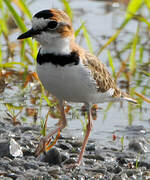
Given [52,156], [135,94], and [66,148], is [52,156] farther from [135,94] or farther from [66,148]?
[135,94]

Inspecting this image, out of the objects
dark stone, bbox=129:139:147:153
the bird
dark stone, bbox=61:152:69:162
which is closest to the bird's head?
the bird

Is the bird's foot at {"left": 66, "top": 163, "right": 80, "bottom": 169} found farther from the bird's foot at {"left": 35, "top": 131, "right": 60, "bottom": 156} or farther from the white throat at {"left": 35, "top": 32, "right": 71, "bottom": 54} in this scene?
the white throat at {"left": 35, "top": 32, "right": 71, "bottom": 54}

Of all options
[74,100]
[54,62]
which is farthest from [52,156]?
[54,62]

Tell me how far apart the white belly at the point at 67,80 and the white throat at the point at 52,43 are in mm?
146

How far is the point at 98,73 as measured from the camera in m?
5.77

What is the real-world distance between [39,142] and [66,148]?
36 centimetres

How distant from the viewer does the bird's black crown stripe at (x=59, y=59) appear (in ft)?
16.7

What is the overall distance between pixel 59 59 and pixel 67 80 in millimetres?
204

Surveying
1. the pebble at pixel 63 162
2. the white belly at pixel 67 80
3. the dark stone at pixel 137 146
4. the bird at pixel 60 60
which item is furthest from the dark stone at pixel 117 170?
the white belly at pixel 67 80

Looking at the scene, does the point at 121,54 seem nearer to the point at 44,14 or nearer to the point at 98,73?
the point at 98,73

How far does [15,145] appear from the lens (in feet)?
17.9

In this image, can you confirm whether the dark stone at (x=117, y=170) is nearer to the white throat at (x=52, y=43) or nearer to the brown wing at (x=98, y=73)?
the brown wing at (x=98, y=73)

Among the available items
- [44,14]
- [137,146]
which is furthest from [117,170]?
[44,14]

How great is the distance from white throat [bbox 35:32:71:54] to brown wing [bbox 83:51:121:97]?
274mm
